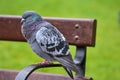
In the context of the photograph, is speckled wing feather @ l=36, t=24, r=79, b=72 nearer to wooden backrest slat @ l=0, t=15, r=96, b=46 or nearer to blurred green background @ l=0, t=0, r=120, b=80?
wooden backrest slat @ l=0, t=15, r=96, b=46

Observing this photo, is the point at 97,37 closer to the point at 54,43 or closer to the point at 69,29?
the point at 69,29

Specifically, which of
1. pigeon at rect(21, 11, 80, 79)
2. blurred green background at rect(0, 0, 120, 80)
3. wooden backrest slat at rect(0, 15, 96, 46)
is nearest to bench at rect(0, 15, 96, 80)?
wooden backrest slat at rect(0, 15, 96, 46)

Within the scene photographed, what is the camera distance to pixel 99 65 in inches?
270

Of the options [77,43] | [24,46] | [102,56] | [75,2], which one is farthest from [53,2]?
[77,43]

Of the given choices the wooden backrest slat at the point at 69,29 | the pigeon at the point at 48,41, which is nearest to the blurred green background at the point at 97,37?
the wooden backrest slat at the point at 69,29

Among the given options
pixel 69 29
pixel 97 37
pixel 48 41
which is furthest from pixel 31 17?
pixel 97 37

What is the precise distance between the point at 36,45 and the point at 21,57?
4.07m

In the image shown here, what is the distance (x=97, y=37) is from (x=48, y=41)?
519 centimetres

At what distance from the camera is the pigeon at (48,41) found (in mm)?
3199

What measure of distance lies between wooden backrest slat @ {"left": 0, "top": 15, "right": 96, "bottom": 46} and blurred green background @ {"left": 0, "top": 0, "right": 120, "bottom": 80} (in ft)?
7.86

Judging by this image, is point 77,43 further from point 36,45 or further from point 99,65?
point 99,65

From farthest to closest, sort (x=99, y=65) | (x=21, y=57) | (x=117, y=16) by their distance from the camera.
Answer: (x=117, y=16)
(x=21, y=57)
(x=99, y=65)

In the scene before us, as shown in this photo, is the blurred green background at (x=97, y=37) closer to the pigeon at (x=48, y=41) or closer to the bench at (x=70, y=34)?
the bench at (x=70, y=34)

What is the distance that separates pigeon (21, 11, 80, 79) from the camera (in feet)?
10.5
